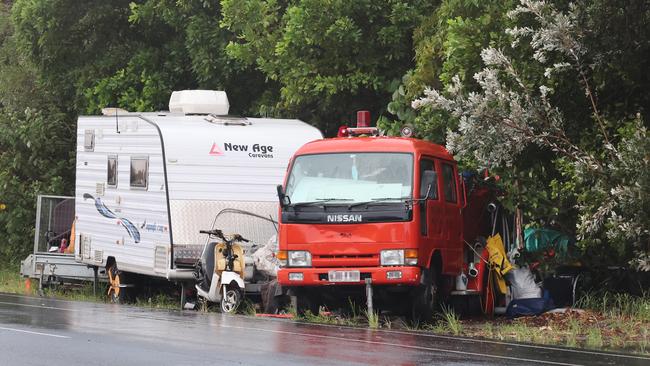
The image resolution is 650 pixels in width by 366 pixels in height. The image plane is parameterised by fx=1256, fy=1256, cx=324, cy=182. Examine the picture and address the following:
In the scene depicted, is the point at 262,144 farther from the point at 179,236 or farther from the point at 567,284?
the point at 567,284

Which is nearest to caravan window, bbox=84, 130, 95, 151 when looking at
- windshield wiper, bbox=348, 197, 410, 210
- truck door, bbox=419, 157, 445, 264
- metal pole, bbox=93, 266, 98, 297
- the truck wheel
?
metal pole, bbox=93, 266, 98, 297

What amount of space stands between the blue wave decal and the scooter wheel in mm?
2874

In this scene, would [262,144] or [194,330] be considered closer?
[194,330]

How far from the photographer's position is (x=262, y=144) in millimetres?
21328

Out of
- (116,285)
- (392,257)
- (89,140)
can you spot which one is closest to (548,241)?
(392,257)

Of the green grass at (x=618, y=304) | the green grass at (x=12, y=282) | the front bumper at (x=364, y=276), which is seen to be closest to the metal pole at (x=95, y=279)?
the green grass at (x=12, y=282)

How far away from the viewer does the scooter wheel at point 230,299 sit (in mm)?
19406

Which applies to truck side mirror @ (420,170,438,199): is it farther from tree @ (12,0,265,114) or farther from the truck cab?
tree @ (12,0,265,114)

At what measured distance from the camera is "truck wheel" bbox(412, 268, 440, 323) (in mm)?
16953

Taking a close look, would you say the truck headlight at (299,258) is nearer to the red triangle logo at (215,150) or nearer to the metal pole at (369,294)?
the metal pole at (369,294)

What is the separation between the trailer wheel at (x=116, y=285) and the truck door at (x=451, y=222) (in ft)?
23.7

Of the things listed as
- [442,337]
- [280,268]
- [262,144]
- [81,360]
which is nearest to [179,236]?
[262,144]

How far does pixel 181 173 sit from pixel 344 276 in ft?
16.4

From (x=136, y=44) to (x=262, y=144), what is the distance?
924 cm
